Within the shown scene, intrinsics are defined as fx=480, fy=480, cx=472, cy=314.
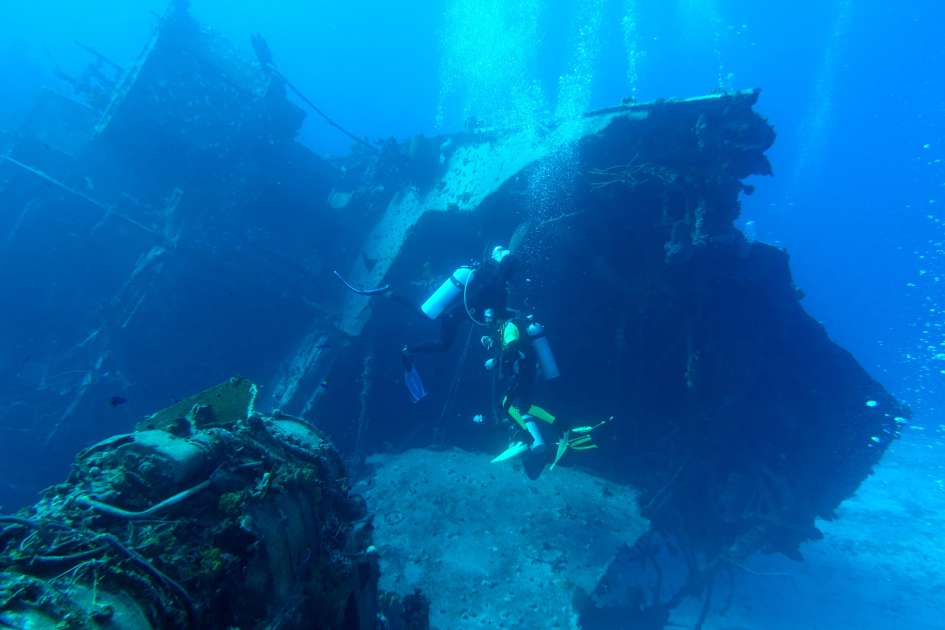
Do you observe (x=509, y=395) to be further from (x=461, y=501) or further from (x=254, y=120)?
(x=254, y=120)

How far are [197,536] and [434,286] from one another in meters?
8.16

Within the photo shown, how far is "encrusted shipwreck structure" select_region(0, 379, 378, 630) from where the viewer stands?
5.96 feet

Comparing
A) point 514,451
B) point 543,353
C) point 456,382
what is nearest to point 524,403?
point 514,451

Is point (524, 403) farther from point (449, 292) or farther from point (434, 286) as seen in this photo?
point (434, 286)

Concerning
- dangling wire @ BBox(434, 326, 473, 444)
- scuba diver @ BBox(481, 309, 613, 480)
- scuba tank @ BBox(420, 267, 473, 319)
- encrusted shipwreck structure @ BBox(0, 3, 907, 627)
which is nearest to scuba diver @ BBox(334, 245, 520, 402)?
scuba tank @ BBox(420, 267, 473, 319)

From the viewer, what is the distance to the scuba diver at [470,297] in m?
7.52

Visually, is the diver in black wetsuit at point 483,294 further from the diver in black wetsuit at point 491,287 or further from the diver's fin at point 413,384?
the diver's fin at point 413,384

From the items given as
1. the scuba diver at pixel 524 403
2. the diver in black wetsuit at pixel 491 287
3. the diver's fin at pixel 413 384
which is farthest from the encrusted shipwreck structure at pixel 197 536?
the diver's fin at pixel 413 384

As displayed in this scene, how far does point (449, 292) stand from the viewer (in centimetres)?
797

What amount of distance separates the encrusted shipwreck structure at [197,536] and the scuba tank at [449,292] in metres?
4.40

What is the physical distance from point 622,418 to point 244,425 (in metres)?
7.18

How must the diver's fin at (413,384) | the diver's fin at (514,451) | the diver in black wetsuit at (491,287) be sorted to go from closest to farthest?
the diver's fin at (514,451) < the diver in black wetsuit at (491,287) < the diver's fin at (413,384)

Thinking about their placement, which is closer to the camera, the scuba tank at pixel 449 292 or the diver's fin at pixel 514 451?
the diver's fin at pixel 514 451

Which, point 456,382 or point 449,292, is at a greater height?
point 449,292
